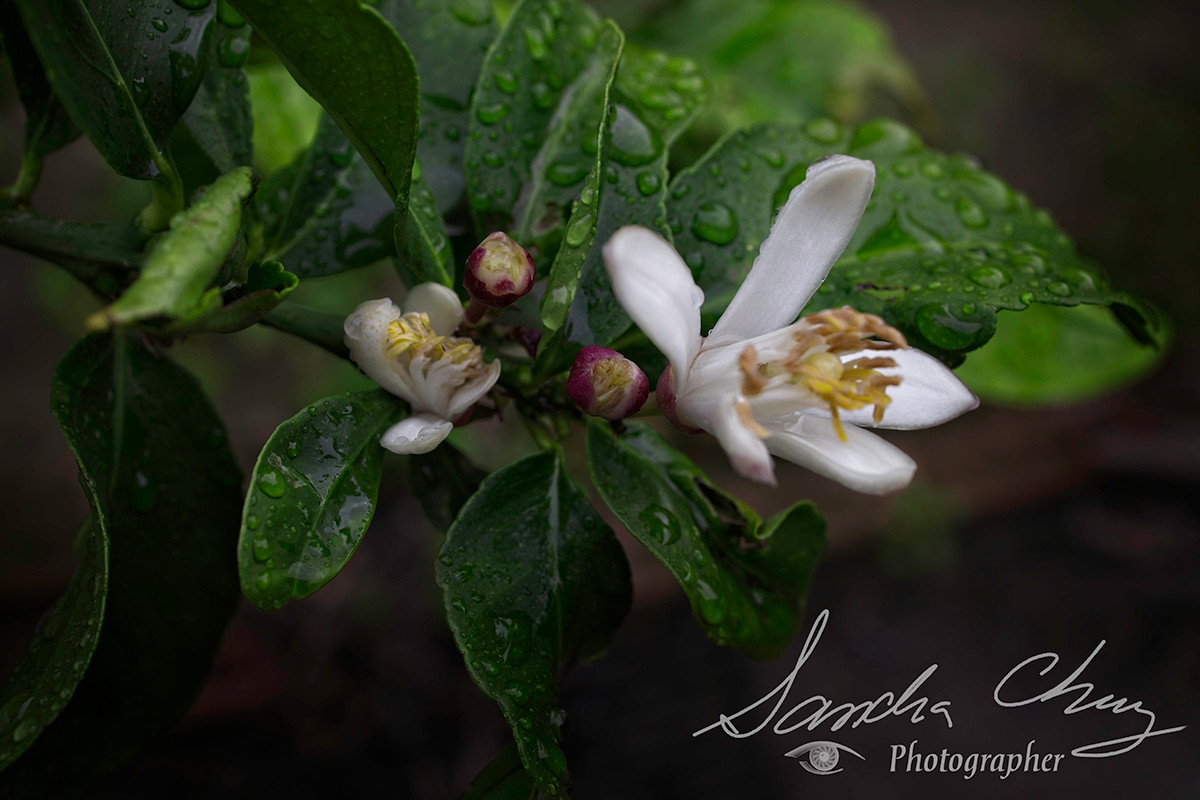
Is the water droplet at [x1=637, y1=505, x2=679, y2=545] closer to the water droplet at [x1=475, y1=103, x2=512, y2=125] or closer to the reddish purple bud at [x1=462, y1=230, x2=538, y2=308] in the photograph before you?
the reddish purple bud at [x1=462, y1=230, x2=538, y2=308]

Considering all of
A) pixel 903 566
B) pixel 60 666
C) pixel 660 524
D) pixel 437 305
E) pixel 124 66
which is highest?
pixel 124 66

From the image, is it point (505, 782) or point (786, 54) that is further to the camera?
point (786, 54)

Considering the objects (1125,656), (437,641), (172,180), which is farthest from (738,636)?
(1125,656)

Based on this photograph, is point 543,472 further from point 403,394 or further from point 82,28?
point 82,28

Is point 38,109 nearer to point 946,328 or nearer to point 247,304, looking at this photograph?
point 247,304

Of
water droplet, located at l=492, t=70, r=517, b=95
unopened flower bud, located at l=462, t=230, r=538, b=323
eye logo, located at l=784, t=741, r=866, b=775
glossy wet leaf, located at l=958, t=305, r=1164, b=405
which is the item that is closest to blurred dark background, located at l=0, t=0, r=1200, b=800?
glossy wet leaf, located at l=958, t=305, r=1164, b=405

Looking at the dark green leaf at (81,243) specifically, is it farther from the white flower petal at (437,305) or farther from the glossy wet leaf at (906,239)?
the glossy wet leaf at (906,239)

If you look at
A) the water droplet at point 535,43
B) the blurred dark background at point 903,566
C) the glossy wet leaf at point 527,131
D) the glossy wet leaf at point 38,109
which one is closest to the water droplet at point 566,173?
the glossy wet leaf at point 527,131

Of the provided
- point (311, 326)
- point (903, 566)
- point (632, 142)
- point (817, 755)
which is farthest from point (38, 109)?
point (903, 566)
